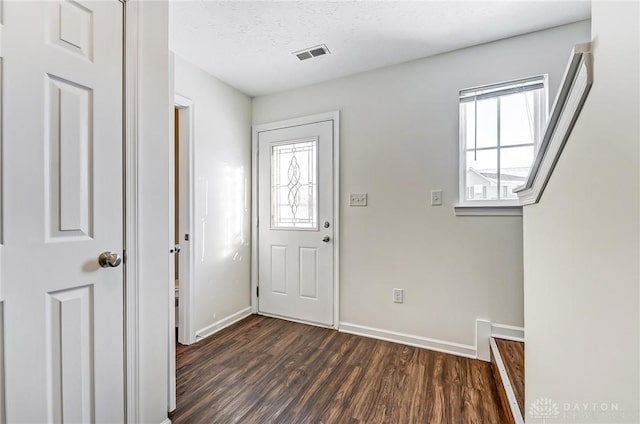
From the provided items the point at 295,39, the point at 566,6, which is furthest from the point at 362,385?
the point at 566,6

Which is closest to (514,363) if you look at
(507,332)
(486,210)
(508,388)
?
(508,388)

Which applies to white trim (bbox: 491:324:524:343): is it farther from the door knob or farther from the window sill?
the door knob

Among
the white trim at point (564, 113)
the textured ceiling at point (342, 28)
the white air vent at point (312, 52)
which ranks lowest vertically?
the white trim at point (564, 113)

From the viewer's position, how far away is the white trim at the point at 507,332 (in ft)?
6.52

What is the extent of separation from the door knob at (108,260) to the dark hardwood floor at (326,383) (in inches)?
37.5

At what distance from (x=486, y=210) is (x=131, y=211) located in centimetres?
220

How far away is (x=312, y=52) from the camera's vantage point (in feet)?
7.18

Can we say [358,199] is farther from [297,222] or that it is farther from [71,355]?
[71,355]

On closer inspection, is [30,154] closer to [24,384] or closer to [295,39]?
[24,384]

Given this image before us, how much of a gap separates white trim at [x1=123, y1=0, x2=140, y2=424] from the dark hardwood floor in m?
0.46

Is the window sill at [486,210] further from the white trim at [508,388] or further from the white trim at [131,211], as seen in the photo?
the white trim at [131,211]

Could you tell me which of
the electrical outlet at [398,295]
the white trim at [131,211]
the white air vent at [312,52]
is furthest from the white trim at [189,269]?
the electrical outlet at [398,295]

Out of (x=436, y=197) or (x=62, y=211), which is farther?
(x=436, y=197)

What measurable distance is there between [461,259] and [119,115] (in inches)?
89.9
